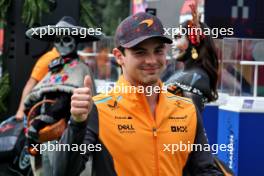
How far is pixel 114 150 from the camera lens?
8.79 feet

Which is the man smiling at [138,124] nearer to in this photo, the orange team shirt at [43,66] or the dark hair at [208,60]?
the dark hair at [208,60]

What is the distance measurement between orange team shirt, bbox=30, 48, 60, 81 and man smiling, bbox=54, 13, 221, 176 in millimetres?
3440

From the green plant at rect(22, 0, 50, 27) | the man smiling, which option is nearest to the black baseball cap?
the man smiling

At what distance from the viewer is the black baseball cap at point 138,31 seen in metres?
2.72

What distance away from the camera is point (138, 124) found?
2738 millimetres

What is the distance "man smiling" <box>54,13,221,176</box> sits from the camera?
269 centimetres

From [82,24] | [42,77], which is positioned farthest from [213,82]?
[82,24]

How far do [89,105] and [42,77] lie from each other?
149 inches

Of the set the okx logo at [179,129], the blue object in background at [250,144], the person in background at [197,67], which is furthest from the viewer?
the blue object in background at [250,144]

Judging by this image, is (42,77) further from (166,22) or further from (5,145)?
(166,22)

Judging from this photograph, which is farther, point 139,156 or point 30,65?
point 30,65

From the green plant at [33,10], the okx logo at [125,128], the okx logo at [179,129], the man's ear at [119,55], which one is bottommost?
the okx logo at [179,129]

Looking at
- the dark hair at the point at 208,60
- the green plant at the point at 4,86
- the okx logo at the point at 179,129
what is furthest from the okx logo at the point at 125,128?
the green plant at the point at 4,86

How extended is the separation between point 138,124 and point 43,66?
3.59 m
